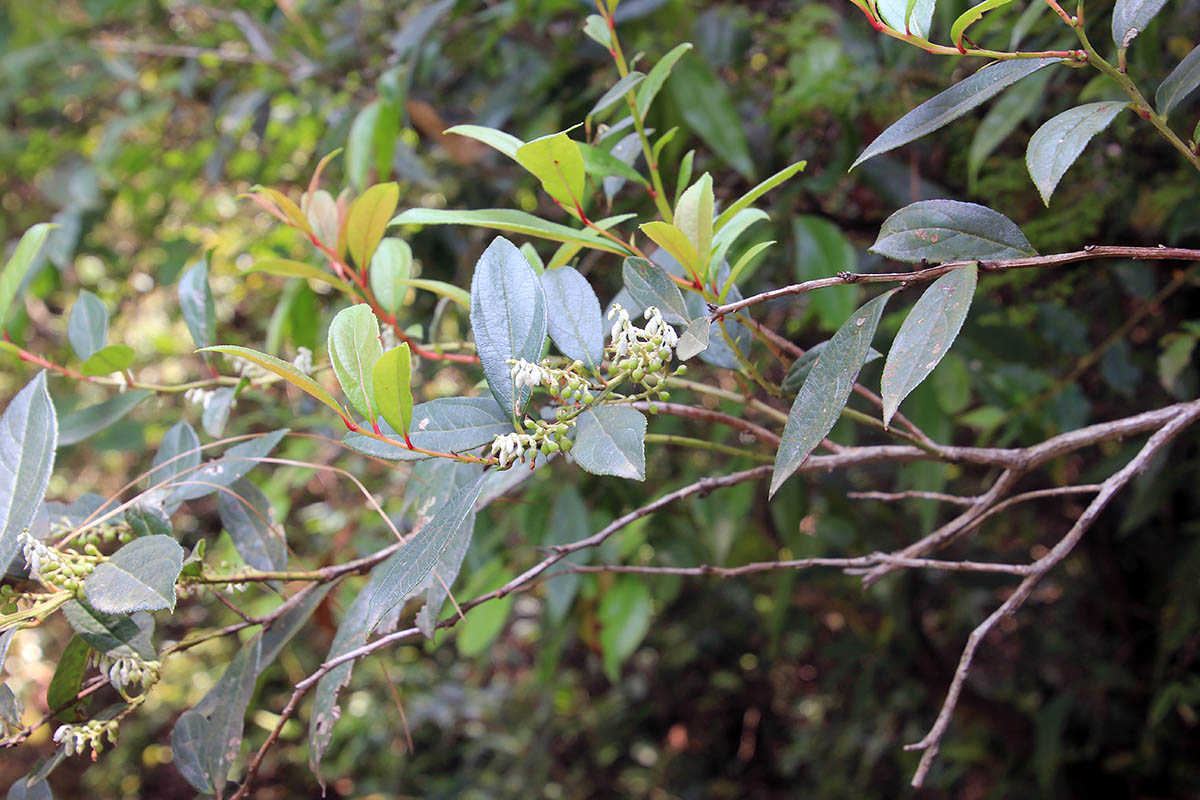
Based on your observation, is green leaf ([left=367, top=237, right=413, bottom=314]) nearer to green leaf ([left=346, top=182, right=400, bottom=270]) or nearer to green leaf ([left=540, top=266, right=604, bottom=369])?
green leaf ([left=346, top=182, right=400, bottom=270])

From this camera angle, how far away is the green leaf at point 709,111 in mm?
841

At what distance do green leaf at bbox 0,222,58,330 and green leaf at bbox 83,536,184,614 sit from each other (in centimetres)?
20

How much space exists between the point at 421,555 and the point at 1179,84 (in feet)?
1.28

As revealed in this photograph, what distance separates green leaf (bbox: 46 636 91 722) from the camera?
460mm

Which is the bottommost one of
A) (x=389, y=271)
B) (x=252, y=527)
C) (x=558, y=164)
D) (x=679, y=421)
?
(x=679, y=421)

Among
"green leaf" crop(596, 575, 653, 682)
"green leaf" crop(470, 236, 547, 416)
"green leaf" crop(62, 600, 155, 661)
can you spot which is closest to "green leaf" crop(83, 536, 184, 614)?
"green leaf" crop(62, 600, 155, 661)

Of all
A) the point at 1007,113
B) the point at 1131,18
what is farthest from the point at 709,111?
the point at 1131,18

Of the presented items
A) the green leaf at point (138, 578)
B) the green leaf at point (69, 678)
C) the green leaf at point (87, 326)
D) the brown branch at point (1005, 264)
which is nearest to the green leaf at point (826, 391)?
the brown branch at point (1005, 264)

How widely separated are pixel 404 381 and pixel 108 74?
1.30 m

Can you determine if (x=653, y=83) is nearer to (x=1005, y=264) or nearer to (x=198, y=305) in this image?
(x=1005, y=264)

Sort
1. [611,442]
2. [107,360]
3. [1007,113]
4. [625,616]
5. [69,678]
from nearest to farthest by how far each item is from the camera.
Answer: [611,442]
[69,678]
[107,360]
[1007,113]
[625,616]

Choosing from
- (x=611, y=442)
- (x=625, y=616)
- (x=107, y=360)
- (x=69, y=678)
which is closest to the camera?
(x=611, y=442)

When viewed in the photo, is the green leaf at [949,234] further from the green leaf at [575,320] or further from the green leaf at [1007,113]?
the green leaf at [1007,113]

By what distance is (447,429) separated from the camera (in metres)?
0.40
